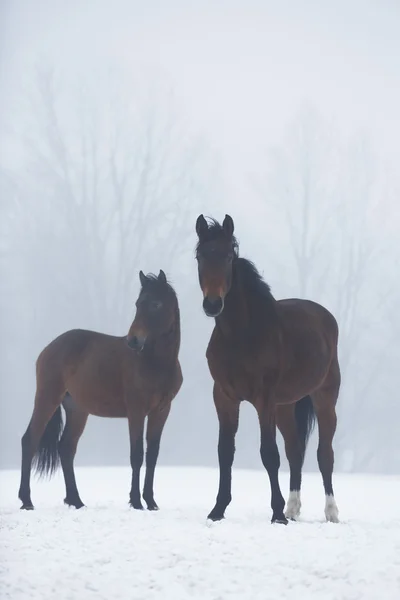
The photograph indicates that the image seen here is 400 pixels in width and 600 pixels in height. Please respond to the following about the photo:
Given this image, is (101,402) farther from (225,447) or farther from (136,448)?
(225,447)

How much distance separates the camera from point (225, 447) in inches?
257

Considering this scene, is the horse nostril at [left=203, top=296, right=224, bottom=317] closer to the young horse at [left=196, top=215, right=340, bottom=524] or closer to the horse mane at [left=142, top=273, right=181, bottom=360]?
the young horse at [left=196, top=215, right=340, bottom=524]

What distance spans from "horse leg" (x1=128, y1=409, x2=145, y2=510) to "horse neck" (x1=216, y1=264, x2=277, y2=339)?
5.23ft

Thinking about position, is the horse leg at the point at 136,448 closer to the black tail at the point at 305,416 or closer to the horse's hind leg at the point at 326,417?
the black tail at the point at 305,416

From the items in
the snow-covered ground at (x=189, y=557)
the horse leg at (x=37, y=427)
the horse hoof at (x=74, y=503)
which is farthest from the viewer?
the horse leg at (x=37, y=427)

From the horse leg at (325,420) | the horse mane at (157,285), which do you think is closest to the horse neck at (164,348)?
the horse mane at (157,285)

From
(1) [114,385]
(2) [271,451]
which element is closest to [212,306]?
(2) [271,451]

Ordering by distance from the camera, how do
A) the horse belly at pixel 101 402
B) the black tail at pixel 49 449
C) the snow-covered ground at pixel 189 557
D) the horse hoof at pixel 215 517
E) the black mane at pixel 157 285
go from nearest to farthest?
the snow-covered ground at pixel 189 557
the horse hoof at pixel 215 517
the black mane at pixel 157 285
the horse belly at pixel 101 402
the black tail at pixel 49 449

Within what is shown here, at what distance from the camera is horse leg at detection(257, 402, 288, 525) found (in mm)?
6262

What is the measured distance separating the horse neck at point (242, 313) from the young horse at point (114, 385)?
1211 millimetres

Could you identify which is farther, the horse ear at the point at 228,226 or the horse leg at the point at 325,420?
the horse leg at the point at 325,420

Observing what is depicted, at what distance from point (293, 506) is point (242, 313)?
6.30 feet

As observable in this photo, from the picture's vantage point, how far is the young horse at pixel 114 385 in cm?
755

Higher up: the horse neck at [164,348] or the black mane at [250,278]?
the black mane at [250,278]
